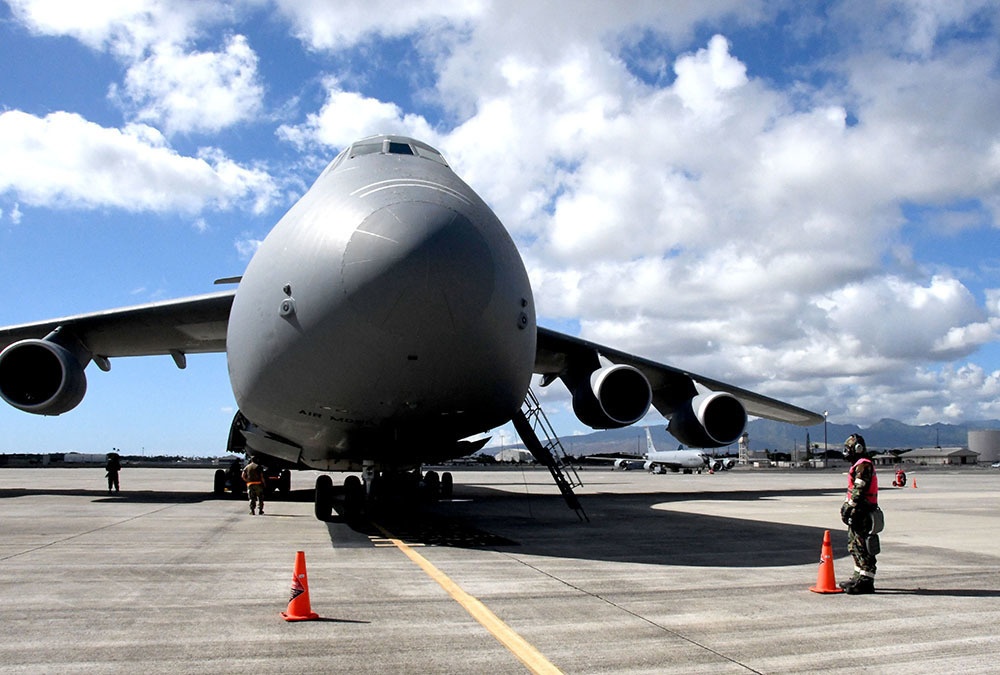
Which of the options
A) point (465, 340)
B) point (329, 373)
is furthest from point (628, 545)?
point (329, 373)

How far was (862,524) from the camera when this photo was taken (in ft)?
22.4

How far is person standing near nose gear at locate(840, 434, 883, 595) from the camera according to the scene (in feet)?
21.9

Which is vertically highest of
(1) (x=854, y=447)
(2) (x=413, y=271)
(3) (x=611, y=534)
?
(2) (x=413, y=271)

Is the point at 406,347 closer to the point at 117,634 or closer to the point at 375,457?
the point at 375,457

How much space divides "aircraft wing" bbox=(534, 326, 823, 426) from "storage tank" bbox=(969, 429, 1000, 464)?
118 meters

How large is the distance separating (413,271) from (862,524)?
15.2ft

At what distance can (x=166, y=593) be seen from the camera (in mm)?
6570

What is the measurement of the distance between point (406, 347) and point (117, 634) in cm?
398

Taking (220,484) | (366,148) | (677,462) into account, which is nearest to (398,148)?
(366,148)

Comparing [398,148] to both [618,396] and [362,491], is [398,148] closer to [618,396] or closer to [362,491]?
[362,491]

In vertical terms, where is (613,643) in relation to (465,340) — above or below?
below

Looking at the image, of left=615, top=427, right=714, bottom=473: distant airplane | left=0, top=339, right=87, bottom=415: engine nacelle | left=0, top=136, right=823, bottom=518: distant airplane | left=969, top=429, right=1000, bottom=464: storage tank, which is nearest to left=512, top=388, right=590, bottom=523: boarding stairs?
left=0, top=136, right=823, bottom=518: distant airplane

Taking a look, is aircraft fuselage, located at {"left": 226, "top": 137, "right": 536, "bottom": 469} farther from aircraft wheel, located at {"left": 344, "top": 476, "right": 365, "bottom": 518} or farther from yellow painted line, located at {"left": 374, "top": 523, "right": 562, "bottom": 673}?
yellow painted line, located at {"left": 374, "top": 523, "right": 562, "bottom": 673}

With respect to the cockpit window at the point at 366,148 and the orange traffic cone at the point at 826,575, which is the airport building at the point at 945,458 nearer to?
the cockpit window at the point at 366,148
